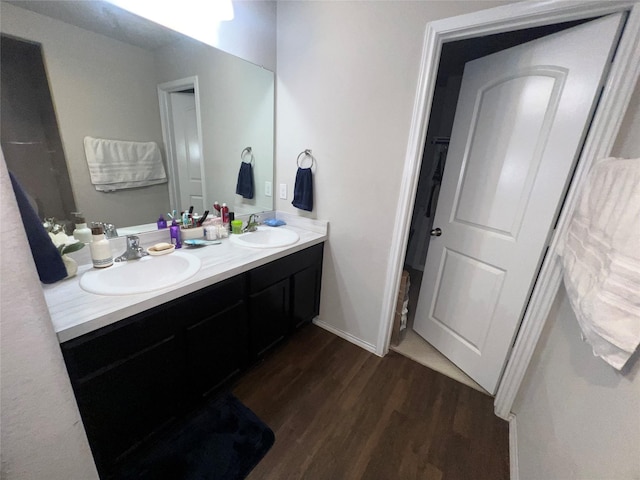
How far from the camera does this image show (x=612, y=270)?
64cm

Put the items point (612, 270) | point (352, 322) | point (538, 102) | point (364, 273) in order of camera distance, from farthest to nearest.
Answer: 1. point (352, 322)
2. point (364, 273)
3. point (538, 102)
4. point (612, 270)

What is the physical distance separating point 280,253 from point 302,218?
522 millimetres

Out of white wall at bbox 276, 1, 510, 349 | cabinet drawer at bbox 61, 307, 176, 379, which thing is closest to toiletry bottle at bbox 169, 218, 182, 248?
cabinet drawer at bbox 61, 307, 176, 379

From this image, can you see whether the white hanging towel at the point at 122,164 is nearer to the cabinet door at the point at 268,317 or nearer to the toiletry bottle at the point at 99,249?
the toiletry bottle at the point at 99,249

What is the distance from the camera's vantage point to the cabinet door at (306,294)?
1750 millimetres

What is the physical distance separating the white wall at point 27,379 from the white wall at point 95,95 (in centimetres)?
86

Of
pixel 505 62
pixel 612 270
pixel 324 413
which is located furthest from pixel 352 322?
pixel 505 62

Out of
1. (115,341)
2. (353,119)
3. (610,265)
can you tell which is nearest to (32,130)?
(115,341)

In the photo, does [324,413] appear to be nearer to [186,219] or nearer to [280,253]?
[280,253]

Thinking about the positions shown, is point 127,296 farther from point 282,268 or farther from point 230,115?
point 230,115

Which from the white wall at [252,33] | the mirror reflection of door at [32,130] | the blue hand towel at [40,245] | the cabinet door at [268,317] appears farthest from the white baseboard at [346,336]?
the white wall at [252,33]

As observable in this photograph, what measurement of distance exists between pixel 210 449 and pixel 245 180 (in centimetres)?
161

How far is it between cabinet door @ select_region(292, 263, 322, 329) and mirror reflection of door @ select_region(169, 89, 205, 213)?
824mm

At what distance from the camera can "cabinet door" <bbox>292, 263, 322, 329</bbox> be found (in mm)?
1750
